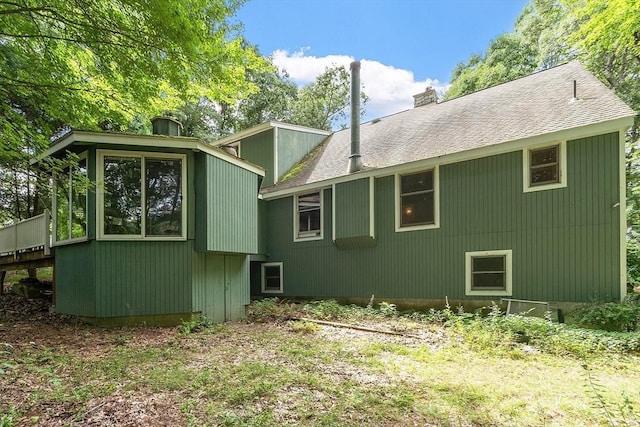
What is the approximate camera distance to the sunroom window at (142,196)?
22.3 ft

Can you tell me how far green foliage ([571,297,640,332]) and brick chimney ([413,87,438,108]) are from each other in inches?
341

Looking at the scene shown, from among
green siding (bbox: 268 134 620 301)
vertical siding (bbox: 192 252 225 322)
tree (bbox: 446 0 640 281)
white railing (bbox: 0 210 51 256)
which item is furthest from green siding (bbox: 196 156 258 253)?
tree (bbox: 446 0 640 281)

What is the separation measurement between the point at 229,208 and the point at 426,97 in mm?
8756

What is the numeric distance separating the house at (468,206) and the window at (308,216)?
0.04m

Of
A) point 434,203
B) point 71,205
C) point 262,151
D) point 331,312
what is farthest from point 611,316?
point 262,151

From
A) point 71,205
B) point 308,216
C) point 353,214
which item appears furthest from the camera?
point 308,216

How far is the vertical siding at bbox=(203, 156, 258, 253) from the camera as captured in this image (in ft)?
24.2

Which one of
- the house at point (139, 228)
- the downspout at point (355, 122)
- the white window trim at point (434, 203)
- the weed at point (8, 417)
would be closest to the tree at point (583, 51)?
the white window trim at point (434, 203)

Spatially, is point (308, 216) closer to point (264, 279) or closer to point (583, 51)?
point (264, 279)

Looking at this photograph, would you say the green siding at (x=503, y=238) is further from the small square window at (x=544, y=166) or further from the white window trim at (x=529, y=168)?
the small square window at (x=544, y=166)

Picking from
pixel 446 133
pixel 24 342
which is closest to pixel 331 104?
pixel 446 133

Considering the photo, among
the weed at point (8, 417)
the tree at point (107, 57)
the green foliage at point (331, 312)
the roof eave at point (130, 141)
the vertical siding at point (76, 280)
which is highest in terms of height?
the tree at point (107, 57)

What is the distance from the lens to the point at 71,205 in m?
7.14

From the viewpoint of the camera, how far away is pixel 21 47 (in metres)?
5.79
